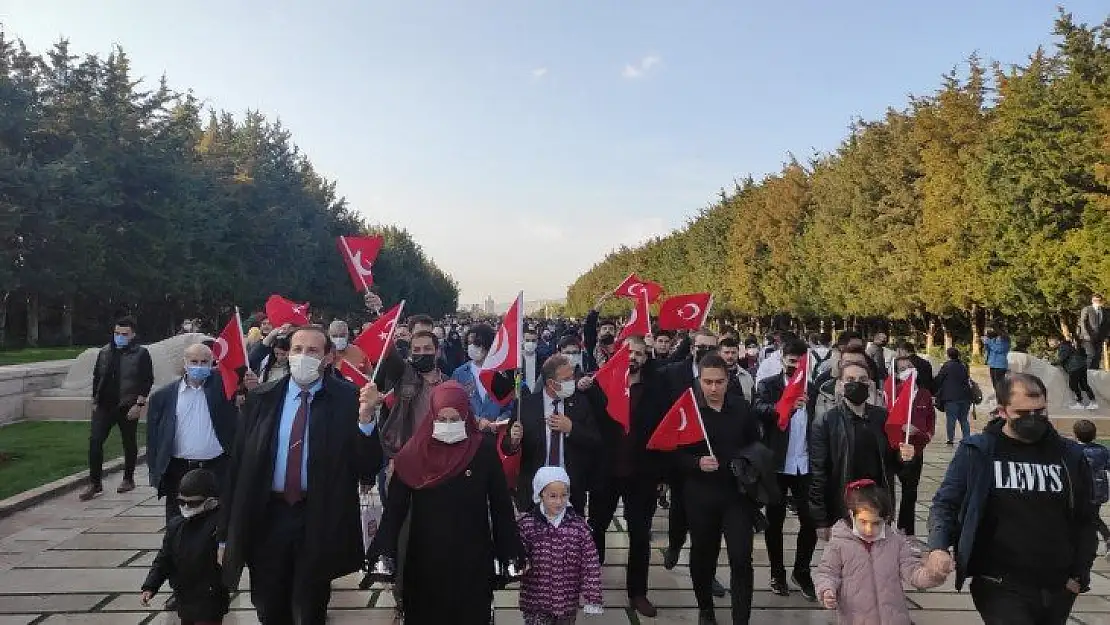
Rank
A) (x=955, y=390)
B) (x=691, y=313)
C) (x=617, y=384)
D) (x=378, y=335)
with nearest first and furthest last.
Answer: (x=617, y=384)
(x=378, y=335)
(x=691, y=313)
(x=955, y=390)

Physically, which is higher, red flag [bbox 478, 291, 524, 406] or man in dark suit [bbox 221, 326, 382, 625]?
red flag [bbox 478, 291, 524, 406]

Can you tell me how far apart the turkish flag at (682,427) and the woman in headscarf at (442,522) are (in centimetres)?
173

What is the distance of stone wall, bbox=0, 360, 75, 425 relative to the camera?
15.0m

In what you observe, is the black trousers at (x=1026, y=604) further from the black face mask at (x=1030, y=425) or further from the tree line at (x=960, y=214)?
the tree line at (x=960, y=214)

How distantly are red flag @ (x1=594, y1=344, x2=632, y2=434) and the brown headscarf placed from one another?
1.98m

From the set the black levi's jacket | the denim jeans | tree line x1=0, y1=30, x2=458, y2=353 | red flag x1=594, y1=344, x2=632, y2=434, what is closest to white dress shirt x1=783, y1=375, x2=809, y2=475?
red flag x1=594, y1=344, x2=632, y2=434

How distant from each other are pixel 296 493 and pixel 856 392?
365cm

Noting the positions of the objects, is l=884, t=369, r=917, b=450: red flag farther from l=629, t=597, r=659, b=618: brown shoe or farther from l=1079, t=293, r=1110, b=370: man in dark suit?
l=1079, t=293, r=1110, b=370: man in dark suit

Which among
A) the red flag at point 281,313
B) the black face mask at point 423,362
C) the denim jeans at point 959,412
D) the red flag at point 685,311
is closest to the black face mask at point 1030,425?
the black face mask at point 423,362

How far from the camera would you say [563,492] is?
4.61 m

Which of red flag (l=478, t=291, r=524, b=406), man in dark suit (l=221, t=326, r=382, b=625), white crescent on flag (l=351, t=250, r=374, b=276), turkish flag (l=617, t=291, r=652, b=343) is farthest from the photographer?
white crescent on flag (l=351, t=250, r=374, b=276)

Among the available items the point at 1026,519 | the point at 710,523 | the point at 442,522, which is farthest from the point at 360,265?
the point at 1026,519

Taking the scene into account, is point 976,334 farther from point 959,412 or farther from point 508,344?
point 508,344

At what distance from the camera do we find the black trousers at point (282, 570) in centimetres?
393
